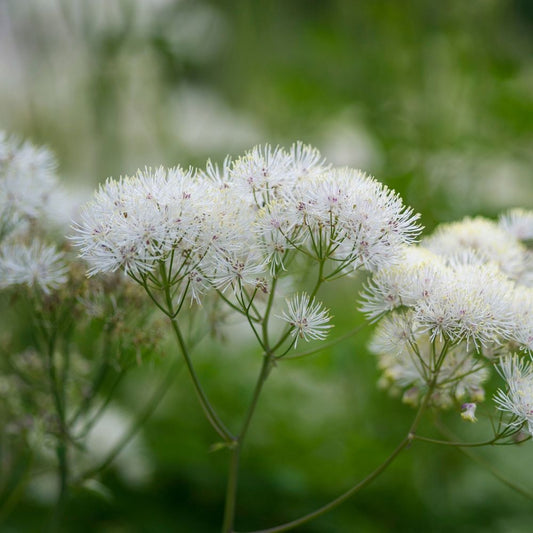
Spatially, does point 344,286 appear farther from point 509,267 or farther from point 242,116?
point 509,267

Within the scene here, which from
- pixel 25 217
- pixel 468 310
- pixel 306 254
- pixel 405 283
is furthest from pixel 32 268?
pixel 468 310

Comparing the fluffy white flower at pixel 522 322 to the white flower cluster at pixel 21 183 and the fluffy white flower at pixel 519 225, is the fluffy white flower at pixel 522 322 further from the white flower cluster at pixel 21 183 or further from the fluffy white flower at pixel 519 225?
the white flower cluster at pixel 21 183

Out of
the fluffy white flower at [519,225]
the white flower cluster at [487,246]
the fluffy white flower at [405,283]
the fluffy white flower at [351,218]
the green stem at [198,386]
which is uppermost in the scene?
the fluffy white flower at [519,225]

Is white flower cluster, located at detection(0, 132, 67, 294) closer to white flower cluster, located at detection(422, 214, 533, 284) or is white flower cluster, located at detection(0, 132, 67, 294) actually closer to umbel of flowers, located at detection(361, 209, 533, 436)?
umbel of flowers, located at detection(361, 209, 533, 436)

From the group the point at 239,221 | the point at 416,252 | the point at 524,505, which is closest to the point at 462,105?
the point at 524,505

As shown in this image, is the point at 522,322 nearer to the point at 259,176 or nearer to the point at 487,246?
the point at 487,246

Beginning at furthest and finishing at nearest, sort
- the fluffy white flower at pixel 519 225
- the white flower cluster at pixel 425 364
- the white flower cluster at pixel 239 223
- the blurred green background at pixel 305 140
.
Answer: the blurred green background at pixel 305 140
the fluffy white flower at pixel 519 225
the white flower cluster at pixel 425 364
the white flower cluster at pixel 239 223

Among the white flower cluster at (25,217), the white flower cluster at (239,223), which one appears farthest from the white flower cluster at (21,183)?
the white flower cluster at (239,223)
